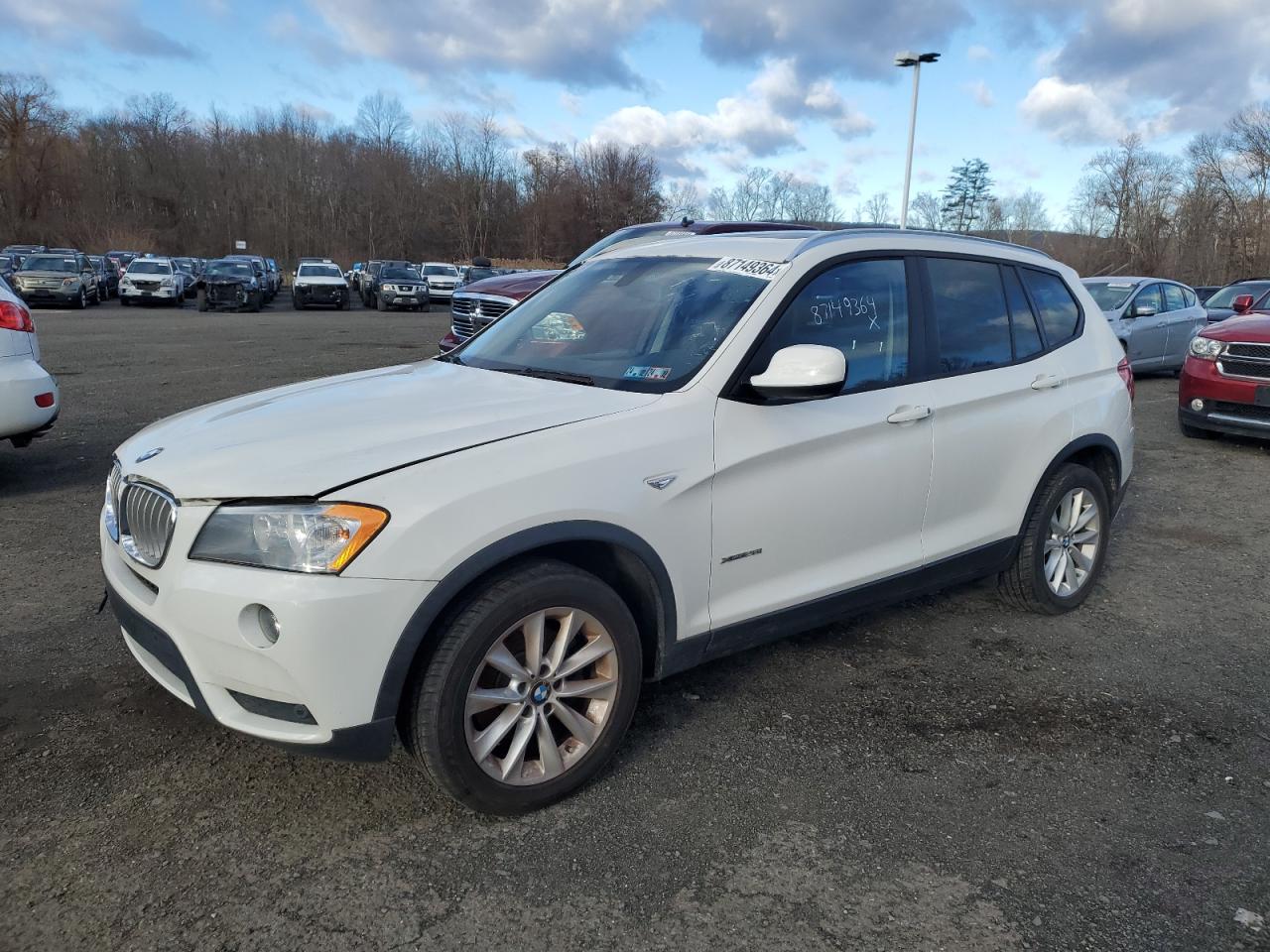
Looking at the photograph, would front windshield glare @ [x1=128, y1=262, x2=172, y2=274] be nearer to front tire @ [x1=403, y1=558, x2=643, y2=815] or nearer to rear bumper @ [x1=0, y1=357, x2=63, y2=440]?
rear bumper @ [x1=0, y1=357, x2=63, y2=440]

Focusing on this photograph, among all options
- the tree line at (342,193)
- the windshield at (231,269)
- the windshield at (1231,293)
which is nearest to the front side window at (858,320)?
the windshield at (1231,293)

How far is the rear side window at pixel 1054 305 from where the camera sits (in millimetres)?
4543

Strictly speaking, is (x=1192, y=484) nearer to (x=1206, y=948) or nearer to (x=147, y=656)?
(x=1206, y=948)

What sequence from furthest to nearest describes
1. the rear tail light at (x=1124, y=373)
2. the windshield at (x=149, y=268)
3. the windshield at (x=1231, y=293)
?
1. the windshield at (x=149, y=268)
2. the windshield at (x=1231, y=293)
3. the rear tail light at (x=1124, y=373)

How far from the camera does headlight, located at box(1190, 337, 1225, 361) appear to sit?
8.90 m

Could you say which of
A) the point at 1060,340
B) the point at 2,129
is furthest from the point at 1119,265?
the point at 2,129

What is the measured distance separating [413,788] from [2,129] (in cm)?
8511

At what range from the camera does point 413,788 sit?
9.87 feet

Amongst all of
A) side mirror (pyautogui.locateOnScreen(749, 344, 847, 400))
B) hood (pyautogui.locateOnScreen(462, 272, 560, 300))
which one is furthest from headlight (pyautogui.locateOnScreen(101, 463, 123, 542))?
hood (pyautogui.locateOnScreen(462, 272, 560, 300))

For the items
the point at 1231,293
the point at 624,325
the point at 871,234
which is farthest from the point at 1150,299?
the point at 624,325

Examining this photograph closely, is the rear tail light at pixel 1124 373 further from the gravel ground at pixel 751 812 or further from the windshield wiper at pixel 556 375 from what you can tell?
the windshield wiper at pixel 556 375

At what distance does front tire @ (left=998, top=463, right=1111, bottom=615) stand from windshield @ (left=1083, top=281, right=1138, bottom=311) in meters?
10.2

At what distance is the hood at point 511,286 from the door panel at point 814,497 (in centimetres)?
729

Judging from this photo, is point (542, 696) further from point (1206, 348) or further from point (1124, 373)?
point (1206, 348)
